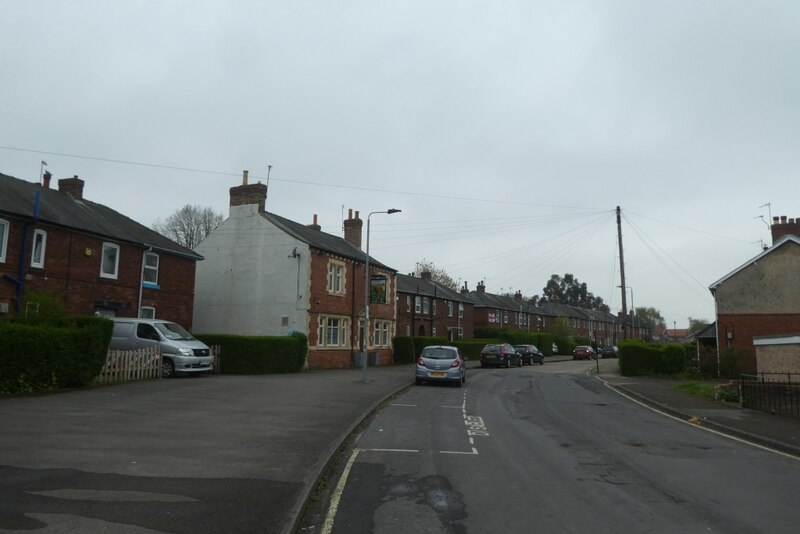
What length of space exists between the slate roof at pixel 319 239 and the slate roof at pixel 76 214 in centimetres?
489

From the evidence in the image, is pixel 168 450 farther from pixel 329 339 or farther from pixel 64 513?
pixel 329 339

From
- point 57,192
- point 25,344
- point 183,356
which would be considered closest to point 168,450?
point 25,344

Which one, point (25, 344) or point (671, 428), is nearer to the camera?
point (671, 428)

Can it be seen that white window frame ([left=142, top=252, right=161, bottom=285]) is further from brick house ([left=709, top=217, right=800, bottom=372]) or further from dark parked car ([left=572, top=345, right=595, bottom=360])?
dark parked car ([left=572, top=345, right=595, bottom=360])

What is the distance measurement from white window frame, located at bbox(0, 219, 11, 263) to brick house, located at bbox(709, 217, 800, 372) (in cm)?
3160

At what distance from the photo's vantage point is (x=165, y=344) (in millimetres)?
20797

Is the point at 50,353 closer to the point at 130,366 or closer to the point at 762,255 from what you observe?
the point at 130,366

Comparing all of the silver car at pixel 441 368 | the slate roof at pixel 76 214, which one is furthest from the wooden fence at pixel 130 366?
the silver car at pixel 441 368

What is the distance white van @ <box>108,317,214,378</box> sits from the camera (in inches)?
814

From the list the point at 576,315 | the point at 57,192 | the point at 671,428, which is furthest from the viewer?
the point at 576,315

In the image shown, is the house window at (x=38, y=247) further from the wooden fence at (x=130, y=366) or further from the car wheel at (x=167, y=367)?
the car wheel at (x=167, y=367)

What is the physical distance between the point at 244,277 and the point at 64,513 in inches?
1065

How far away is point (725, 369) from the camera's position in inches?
1110

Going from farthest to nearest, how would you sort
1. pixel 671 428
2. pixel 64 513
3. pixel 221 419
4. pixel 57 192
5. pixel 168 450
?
pixel 57 192, pixel 671 428, pixel 221 419, pixel 168 450, pixel 64 513
